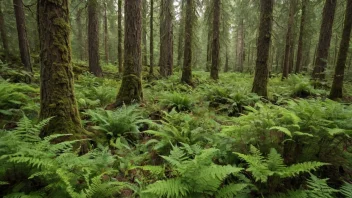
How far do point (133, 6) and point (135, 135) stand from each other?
4.11m

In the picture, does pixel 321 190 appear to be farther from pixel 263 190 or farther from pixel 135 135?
pixel 135 135

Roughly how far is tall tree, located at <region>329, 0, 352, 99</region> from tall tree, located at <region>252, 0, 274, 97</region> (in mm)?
2480

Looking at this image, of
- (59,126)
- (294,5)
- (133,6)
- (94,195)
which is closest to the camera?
(94,195)

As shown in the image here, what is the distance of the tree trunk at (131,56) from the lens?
6.51m

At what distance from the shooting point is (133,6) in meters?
6.46

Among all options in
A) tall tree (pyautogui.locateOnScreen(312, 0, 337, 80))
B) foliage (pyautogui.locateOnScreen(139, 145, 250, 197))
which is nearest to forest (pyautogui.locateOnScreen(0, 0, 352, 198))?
foliage (pyautogui.locateOnScreen(139, 145, 250, 197))

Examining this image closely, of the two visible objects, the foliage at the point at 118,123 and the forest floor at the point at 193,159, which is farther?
the foliage at the point at 118,123

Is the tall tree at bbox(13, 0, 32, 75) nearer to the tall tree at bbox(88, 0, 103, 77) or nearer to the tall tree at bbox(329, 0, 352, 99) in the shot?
the tall tree at bbox(88, 0, 103, 77)

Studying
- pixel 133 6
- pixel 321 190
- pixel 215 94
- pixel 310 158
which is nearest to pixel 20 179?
pixel 321 190

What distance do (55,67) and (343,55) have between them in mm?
9036

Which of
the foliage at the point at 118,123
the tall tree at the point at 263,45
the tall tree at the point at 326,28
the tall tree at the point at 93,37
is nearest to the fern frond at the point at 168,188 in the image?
the foliage at the point at 118,123

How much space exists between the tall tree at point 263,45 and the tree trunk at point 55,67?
642cm

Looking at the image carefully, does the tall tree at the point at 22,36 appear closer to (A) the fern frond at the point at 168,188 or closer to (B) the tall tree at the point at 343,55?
(A) the fern frond at the point at 168,188

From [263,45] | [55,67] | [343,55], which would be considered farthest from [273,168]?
[343,55]
